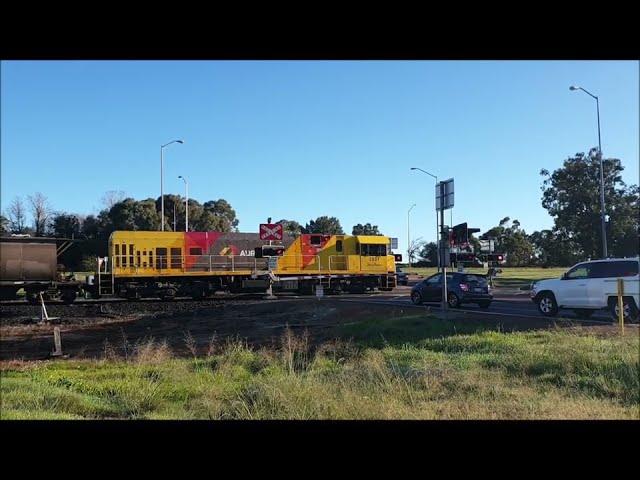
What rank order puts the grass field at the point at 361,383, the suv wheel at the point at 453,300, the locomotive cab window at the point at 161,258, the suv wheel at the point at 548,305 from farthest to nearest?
the locomotive cab window at the point at 161,258
the suv wheel at the point at 453,300
the suv wheel at the point at 548,305
the grass field at the point at 361,383

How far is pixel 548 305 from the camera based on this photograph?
696 inches

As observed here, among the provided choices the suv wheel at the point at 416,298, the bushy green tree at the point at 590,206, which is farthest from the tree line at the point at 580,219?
the suv wheel at the point at 416,298

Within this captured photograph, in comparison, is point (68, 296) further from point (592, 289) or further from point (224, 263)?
point (592, 289)

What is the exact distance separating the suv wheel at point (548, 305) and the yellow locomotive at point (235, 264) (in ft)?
40.2

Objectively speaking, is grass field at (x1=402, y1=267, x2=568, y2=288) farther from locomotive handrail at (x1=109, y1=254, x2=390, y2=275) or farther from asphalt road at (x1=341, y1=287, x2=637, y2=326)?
locomotive handrail at (x1=109, y1=254, x2=390, y2=275)

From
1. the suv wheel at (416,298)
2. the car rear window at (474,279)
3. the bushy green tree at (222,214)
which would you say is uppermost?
the bushy green tree at (222,214)

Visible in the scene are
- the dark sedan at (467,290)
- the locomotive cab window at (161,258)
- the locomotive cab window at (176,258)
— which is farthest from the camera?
the locomotive cab window at (176,258)

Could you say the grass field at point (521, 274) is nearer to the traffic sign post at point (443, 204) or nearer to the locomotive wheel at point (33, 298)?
the traffic sign post at point (443, 204)

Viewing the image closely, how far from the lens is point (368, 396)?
7.60 meters

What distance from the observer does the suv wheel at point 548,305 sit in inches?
689
